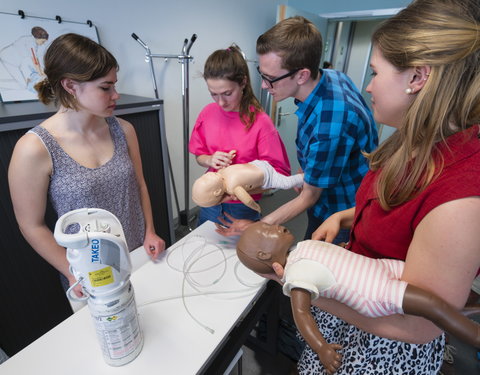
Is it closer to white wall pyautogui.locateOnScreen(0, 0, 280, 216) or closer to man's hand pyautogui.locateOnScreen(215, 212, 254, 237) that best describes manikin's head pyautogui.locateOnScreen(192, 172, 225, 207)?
man's hand pyautogui.locateOnScreen(215, 212, 254, 237)

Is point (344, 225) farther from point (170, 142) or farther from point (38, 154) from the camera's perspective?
point (170, 142)

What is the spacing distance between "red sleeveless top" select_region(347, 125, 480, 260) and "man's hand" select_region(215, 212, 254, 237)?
504 mm

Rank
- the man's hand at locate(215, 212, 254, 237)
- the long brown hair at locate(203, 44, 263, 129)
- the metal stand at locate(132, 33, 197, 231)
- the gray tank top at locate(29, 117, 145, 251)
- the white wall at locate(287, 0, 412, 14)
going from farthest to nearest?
the white wall at locate(287, 0, 412, 14)
the metal stand at locate(132, 33, 197, 231)
the long brown hair at locate(203, 44, 263, 129)
the man's hand at locate(215, 212, 254, 237)
the gray tank top at locate(29, 117, 145, 251)

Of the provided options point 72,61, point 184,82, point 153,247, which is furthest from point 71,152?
point 184,82

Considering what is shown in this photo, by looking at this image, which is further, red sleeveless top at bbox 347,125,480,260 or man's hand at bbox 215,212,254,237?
man's hand at bbox 215,212,254,237

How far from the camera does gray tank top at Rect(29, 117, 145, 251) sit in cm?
102

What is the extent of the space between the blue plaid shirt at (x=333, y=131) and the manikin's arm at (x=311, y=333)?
628 millimetres

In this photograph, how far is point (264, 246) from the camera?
29.7 inches

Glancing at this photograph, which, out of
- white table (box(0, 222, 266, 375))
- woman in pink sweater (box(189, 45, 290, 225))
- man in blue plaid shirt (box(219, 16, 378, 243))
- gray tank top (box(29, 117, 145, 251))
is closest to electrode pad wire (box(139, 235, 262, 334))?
white table (box(0, 222, 266, 375))

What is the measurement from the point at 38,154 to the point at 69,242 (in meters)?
0.63

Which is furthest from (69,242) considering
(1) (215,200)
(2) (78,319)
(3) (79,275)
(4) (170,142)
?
(4) (170,142)

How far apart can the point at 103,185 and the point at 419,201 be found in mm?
1156

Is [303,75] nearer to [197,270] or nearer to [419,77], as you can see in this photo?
[419,77]

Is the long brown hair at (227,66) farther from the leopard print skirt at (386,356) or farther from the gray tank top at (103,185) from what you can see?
the leopard print skirt at (386,356)
